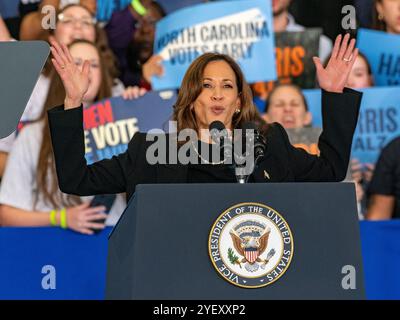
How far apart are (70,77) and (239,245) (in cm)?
95

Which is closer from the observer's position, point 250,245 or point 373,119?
point 250,245

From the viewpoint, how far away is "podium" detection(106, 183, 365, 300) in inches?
113

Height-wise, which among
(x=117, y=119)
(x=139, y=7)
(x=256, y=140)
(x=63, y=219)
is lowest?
(x=63, y=219)

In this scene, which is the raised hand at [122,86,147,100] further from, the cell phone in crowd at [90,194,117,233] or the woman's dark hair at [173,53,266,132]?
the woman's dark hair at [173,53,266,132]

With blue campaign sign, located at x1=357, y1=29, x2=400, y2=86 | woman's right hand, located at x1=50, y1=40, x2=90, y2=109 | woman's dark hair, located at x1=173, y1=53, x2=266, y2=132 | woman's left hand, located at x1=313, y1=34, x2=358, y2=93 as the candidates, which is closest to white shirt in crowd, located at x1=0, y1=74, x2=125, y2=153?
blue campaign sign, located at x1=357, y1=29, x2=400, y2=86

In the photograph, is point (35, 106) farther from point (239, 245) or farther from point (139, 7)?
point (239, 245)

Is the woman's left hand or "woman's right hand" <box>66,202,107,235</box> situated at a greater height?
the woman's left hand

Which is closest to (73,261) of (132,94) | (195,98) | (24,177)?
(24,177)

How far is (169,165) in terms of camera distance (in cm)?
344

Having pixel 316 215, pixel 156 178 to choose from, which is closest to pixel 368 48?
pixel 156 178

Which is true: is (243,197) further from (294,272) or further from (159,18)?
(159,18)

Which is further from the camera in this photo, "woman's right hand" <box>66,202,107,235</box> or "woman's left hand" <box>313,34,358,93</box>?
"woman's right hand" <box>66,202,107,235</box>

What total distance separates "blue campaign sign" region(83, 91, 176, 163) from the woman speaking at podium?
183 cm

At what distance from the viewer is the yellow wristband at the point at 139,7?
19.0 feet
